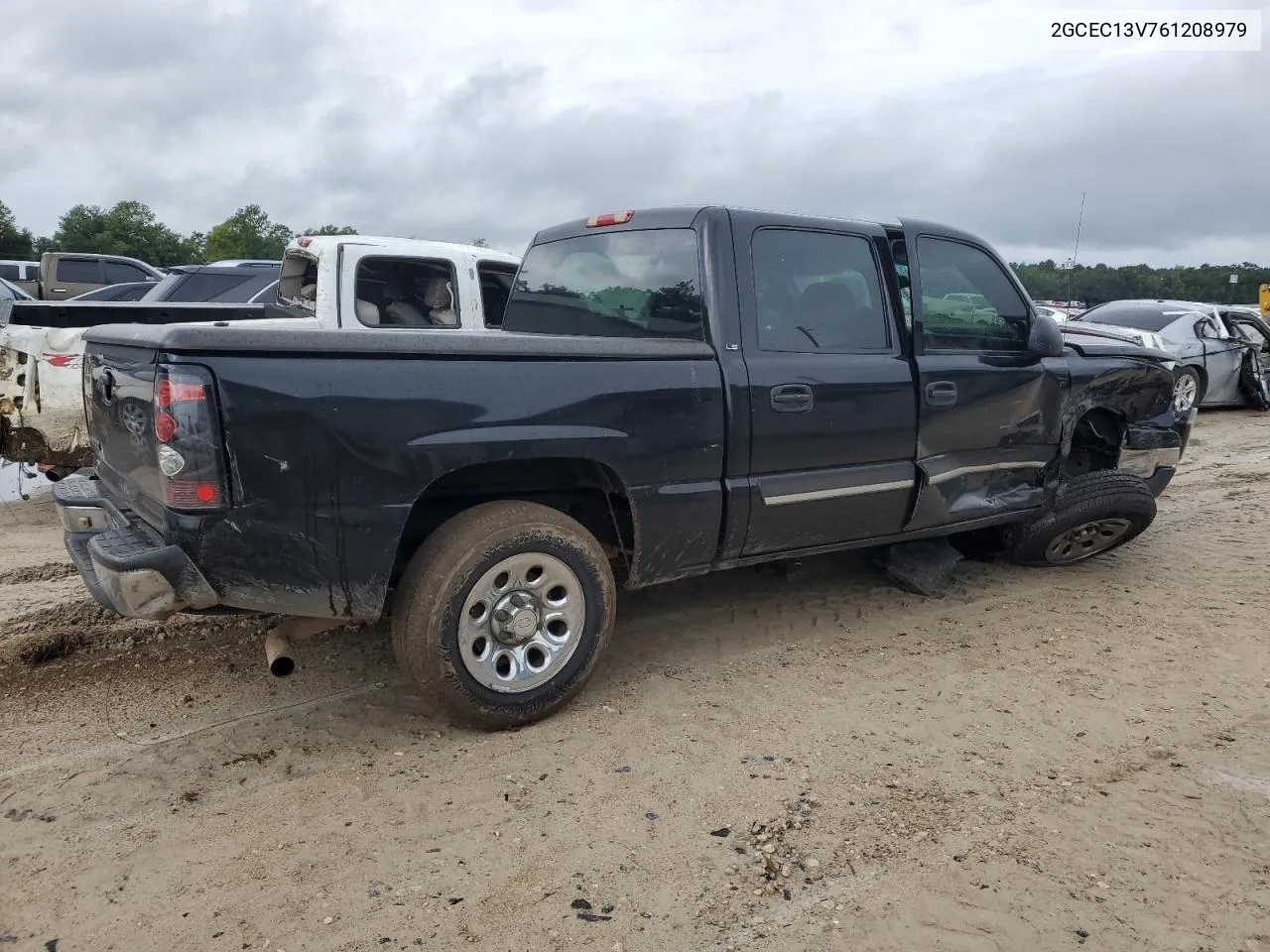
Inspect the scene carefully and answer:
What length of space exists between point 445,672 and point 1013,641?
264 cm

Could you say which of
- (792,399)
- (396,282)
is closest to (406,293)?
(396,282)

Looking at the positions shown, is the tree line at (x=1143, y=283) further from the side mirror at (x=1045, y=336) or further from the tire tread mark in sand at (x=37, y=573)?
the tire tread mark in sand at (x=37, y=573)

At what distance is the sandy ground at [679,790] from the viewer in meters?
2.40

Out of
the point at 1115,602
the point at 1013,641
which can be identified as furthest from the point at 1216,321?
the point at 1013,641

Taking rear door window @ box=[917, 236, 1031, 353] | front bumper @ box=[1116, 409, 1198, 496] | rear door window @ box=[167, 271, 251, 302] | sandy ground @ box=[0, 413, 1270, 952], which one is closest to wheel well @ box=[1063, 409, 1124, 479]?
front bumper @ box=[1116, 409, 1198, 496]

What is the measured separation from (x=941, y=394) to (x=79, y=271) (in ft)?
53.1

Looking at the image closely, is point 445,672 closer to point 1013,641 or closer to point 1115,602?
point 1013,641

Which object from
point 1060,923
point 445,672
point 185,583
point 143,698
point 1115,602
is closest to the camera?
point 1060,923

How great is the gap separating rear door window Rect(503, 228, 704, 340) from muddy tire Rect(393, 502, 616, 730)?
3.27 ft

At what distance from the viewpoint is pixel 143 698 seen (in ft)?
11.8

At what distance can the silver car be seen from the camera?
11.9 metres

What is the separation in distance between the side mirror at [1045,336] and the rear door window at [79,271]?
632 inches

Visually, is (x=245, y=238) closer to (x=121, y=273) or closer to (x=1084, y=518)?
(x=121, y=273)

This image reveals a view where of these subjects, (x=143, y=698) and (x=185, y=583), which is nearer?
(x=185, y=583)
